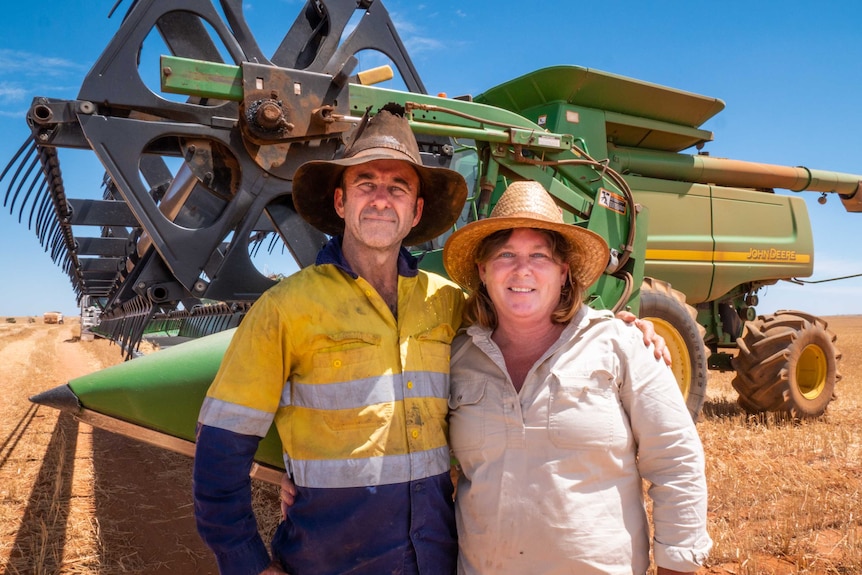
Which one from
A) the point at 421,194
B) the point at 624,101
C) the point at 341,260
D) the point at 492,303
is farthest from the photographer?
the point at 624,101

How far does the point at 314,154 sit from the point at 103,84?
47.7 inches

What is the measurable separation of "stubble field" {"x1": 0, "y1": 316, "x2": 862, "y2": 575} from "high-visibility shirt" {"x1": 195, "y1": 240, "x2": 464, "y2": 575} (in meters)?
2.01

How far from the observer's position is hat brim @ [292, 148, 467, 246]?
2.30 metres

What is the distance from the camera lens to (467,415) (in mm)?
1913

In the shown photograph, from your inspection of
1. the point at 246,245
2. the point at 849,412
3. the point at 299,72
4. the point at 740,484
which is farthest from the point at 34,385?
the point at 849,412

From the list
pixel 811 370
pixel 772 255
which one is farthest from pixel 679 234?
pixel 811 370

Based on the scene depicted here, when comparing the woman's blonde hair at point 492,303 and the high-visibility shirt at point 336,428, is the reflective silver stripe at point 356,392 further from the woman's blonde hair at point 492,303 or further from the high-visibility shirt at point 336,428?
the woman's blonde hair at point 492,303

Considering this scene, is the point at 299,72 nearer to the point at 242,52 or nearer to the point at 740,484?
the point at 242,52

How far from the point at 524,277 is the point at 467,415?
448mm

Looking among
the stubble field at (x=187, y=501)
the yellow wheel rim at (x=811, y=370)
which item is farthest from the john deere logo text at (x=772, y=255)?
the stubble field at (x=187, y=501)

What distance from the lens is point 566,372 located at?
1860mm

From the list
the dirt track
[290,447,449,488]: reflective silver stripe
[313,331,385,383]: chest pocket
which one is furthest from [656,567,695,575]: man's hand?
the dirt track

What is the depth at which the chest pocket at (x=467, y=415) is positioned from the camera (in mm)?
1875

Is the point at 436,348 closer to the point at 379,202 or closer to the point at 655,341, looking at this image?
the point at 379,202
